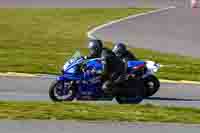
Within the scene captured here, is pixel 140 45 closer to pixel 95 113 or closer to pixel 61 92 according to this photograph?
pixel 61 92

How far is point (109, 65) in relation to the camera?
14828 millimetres

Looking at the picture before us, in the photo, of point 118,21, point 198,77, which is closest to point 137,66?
point 198,77

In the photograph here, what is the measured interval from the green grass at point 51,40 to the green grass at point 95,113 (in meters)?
7.45

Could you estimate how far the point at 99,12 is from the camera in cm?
3584

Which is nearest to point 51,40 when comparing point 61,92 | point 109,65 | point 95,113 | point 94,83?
point 94,83

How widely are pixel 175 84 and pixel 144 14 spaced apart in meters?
15.5

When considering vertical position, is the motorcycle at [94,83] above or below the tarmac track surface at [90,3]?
below

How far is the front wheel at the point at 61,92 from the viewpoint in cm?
1455

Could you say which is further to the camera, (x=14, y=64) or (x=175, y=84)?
(x=14, y=64)

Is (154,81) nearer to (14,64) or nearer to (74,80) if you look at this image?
(74,80)

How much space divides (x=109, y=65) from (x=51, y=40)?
38.6ft

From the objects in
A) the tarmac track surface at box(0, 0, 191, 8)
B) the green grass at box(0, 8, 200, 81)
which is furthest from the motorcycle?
the tarmac track surface at box(0, 0, 191, 8)

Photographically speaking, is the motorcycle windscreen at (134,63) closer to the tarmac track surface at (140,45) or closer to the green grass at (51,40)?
the tarmac track surface at (140,45)

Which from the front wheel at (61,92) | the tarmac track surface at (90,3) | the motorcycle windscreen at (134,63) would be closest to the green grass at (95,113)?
the front wheel at (61,92)
